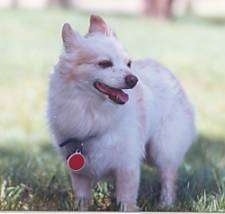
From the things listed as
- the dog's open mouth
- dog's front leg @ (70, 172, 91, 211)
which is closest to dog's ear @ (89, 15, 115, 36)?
the dog's open mouth

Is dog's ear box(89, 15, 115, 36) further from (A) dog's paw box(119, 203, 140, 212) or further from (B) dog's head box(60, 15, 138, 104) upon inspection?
(A) dog's paw box(119, 203, 140, 212)

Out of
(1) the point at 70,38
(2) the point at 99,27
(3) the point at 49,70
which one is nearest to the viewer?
(1) the point at 70,38

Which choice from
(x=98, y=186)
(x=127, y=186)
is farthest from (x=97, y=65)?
(x=98, y=186)

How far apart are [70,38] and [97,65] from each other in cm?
20

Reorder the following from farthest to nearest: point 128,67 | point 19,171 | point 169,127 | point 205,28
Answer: point 205,28
point 19,171
point 169,127
point 128,67

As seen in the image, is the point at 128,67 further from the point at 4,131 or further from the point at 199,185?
the point at 4,131

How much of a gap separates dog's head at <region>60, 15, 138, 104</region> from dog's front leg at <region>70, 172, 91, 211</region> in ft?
1.69

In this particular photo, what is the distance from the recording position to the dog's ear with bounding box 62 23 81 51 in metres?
4.12

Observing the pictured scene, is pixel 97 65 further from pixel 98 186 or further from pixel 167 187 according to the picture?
pixel 167 187

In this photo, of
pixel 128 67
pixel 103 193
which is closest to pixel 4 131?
pixel 103 193

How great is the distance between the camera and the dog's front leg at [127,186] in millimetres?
4277

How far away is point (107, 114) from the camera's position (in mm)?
4191

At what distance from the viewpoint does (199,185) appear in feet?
15.5

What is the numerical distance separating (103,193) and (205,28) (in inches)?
53.7
